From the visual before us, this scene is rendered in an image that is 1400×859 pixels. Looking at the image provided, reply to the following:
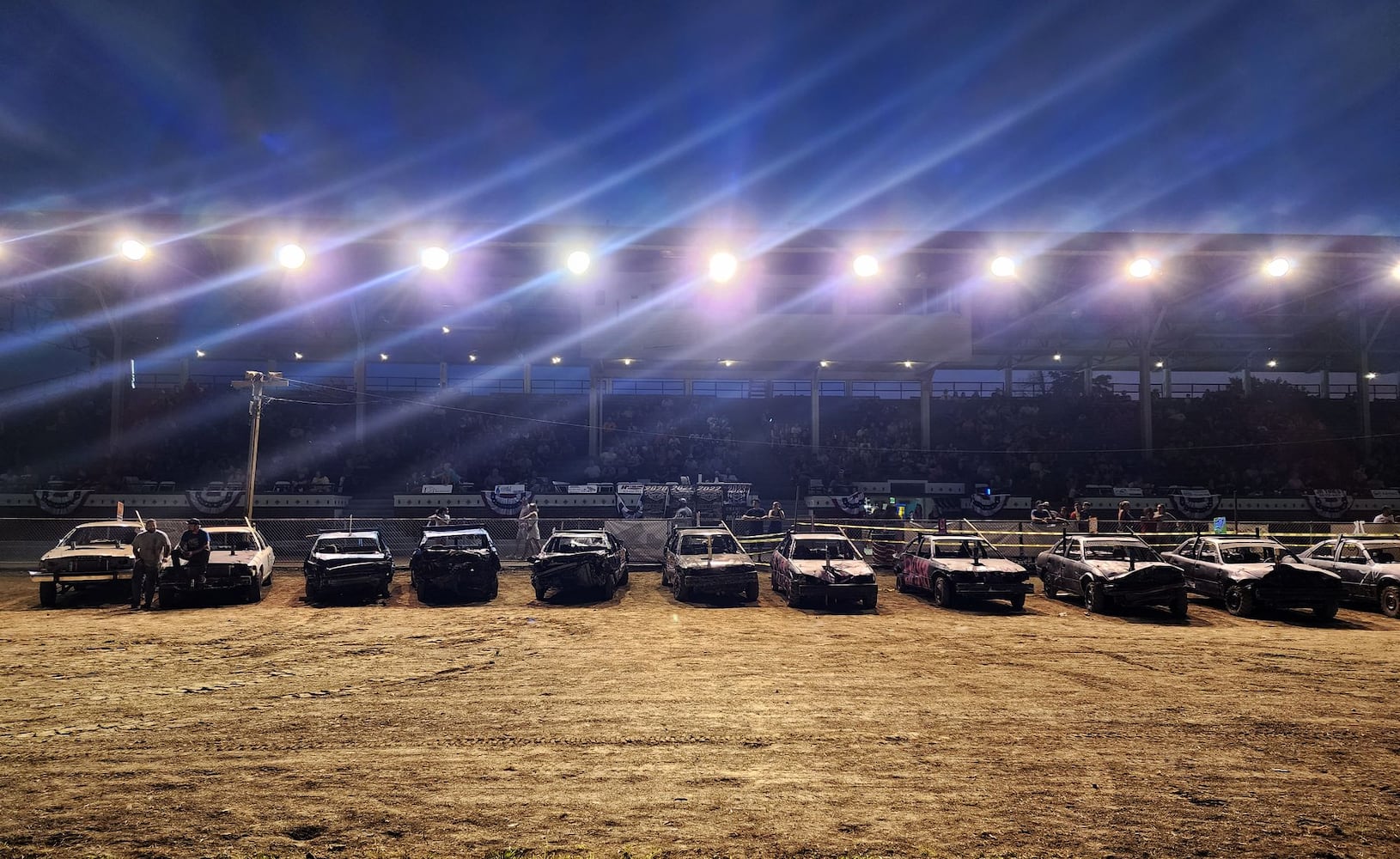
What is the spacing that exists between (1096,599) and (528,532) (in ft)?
48.1

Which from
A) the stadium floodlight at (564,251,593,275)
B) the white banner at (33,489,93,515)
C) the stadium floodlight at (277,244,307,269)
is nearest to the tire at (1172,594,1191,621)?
the stadium floodlight at (564,251,593,275)

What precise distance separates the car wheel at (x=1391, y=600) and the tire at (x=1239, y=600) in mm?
2664

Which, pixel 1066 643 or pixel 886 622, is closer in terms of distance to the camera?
pixel 1066 643

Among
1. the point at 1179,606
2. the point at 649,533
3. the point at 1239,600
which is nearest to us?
the point at 1179,606

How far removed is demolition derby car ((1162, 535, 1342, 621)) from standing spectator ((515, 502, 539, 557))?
15.8 m

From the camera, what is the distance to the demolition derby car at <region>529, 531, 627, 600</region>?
49.6 ft

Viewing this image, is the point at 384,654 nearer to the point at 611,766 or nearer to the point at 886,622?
the point at 611,766

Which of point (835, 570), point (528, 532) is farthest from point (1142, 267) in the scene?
point (528, 532)

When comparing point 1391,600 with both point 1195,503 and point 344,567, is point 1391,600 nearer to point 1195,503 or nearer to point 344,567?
point 1195,503

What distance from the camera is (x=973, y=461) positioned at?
114ft

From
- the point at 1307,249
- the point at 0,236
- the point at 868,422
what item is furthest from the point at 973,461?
the point at 0,236

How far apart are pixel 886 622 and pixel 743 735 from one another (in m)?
6.91

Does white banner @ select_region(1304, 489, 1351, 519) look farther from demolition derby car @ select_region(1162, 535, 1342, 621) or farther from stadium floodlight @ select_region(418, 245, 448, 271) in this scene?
stadium floodlight @ select_region(418, 245, 448, 271)

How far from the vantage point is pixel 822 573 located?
1436 cm
